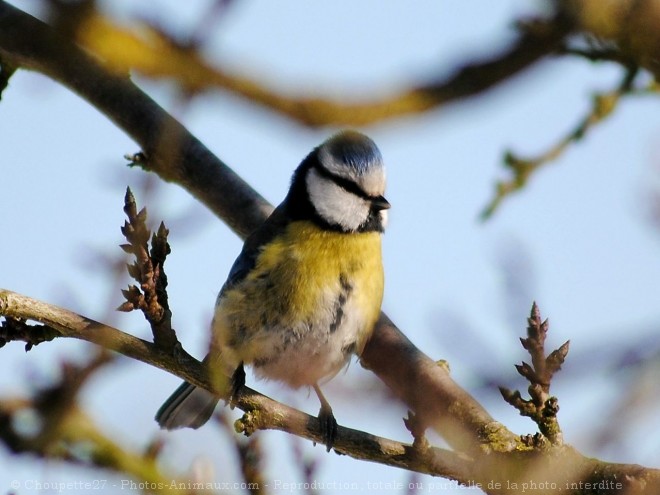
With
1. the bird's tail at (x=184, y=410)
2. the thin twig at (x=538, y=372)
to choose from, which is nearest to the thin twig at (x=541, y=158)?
the thin twig at (x=538, y=372)

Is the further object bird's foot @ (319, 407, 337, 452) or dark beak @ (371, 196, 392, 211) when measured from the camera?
dark beak @ (371, 196, 392, 211)

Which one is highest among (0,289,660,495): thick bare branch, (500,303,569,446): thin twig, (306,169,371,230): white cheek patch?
(306,169,371,230): white cheek patch

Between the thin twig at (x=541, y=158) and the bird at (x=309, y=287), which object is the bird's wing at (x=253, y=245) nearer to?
the bird at (x=309, y=287)

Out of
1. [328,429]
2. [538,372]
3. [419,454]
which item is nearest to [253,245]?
[328,429]

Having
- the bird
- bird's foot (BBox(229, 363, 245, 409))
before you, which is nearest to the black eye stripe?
the bird

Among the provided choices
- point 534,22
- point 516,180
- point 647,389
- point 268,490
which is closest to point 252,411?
point 268,490

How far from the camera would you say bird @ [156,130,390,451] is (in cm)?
403

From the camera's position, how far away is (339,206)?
4.45 metres

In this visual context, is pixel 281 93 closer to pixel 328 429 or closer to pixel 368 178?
pixel 328 429

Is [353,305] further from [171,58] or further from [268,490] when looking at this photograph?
[171,58]

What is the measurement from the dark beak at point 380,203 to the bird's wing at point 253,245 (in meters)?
0.44

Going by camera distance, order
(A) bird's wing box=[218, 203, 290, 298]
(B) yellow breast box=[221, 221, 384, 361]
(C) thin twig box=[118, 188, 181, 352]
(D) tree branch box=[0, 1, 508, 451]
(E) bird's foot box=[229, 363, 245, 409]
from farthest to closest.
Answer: (A) bird's wing box=[218, 203, 290, 298], (B) yellow breast box=[221, 221, 384, 361], (D) tree branch box=[0, 1, 508, 451], (E) bird's foot box=[229, 363, 245, 409], (C) thin twig box=[118, 188, 181, 352]

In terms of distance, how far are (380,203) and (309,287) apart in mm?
634

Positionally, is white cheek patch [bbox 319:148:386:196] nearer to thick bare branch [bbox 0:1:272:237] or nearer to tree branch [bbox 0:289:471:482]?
thick bare branch [bbox 0:1:272:237]
